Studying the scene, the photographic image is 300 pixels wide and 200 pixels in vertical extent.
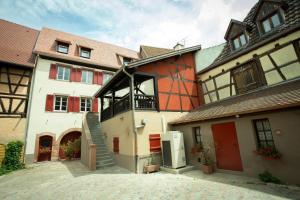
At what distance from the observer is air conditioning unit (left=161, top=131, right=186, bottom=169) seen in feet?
28.2

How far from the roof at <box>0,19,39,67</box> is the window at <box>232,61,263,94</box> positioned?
15.2m

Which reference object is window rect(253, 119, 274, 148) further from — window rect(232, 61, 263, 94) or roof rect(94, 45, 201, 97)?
roof rect(94, 45, 201, 97)

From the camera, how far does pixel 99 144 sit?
41.7ft

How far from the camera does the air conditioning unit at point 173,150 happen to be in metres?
8.61

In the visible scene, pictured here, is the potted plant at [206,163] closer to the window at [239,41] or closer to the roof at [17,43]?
the window at [239,41]

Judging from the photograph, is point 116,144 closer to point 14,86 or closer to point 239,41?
point 14,86

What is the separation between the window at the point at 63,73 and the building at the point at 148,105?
5.53 m

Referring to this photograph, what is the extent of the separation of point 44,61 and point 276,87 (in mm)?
16758

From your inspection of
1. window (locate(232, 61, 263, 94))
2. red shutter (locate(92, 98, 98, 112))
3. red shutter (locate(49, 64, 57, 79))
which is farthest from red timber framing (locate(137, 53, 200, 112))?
red shutter (locate(49, 64, 57, 79))

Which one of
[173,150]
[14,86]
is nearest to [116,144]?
[173,150]

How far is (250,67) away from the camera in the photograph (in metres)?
9.46

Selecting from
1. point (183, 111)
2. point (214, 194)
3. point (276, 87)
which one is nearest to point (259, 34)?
point (276, 87)

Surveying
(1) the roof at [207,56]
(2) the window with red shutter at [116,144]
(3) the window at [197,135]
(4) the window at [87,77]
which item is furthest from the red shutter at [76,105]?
(1) the roof at [207,56]

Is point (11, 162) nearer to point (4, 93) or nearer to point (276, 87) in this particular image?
point (4, 93)
